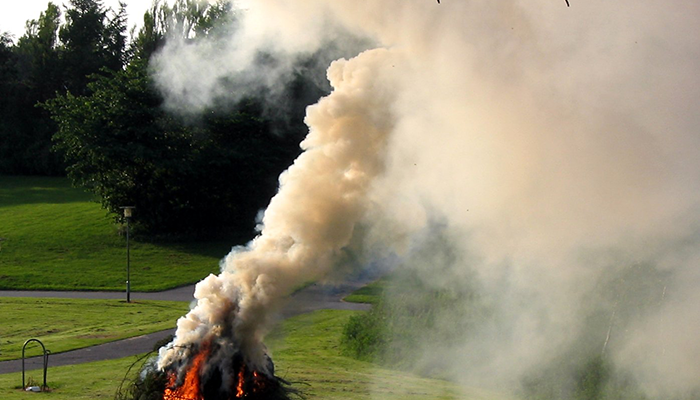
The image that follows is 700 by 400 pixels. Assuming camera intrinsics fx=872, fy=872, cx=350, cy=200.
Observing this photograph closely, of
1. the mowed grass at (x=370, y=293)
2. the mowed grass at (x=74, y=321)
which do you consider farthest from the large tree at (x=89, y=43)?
the mowed grass at (x=370, y=293)

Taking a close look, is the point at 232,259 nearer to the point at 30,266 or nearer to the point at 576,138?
the point at 576,138

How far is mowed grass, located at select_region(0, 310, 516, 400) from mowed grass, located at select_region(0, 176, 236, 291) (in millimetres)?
28354

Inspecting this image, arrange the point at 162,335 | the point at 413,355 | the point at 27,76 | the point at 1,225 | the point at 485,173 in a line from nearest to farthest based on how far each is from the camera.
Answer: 1. the point at 485,173
2. the point at 413,355
3. the point at 162,335
4. the point at 1,225
5. the point at 27,76

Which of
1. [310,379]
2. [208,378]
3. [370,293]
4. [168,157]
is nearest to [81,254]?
[168,157]

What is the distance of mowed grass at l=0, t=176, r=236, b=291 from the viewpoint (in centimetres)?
6131

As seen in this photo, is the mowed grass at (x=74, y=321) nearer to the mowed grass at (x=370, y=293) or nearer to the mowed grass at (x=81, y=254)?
the mowed grass at (x=81, y=254)

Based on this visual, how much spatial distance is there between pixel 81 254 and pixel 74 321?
30.5 meters

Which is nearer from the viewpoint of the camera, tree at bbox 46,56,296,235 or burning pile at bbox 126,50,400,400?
burning pile at bbox 126,50,400,400

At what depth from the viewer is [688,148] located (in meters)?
27.2

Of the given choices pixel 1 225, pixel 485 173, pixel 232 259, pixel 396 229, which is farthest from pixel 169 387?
pixel 1 225

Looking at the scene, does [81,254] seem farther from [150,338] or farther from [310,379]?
[310,379]

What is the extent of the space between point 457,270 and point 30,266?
4361cm

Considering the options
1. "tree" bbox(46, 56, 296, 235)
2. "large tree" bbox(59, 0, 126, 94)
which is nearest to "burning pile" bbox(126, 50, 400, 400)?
"tree" bbox(46, 56, 296, 235)

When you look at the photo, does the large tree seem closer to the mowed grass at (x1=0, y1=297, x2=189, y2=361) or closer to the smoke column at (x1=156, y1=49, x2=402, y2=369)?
the mowed grass at (x1=0, y1=297, x2=189, y2=361)
